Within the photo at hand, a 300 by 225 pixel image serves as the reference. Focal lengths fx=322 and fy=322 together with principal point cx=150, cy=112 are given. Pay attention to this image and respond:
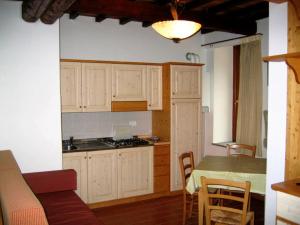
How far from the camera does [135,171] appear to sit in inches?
183

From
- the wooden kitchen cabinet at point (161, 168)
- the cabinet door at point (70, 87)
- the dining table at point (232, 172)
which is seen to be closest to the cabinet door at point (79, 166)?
the cabinet door at point (70, 87)

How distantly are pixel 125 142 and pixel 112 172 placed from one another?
51cm

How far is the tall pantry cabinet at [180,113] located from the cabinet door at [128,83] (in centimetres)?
38

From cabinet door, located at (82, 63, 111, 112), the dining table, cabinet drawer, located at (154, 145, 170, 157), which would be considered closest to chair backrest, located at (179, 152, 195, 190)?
the dining table

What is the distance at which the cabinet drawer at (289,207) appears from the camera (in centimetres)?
221

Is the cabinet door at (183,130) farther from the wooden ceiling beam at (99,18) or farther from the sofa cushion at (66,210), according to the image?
the sofa cushion at (66,210)

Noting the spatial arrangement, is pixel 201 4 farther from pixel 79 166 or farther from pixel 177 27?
pixel 79 166

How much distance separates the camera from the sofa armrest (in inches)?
132

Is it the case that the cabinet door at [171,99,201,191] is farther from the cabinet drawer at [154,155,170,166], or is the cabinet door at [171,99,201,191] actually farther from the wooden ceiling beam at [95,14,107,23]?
the wooden ceiling beam at [95,14,107,23]

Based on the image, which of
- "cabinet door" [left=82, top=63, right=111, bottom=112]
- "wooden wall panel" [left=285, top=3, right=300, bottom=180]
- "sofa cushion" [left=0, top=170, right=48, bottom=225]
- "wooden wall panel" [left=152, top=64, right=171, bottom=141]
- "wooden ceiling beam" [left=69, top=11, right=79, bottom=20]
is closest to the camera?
"sofa cushion" [left=0, top=170, right=48, bottom=225]

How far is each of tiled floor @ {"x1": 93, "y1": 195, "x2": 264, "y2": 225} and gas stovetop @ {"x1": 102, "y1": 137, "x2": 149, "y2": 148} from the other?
0.84 meters

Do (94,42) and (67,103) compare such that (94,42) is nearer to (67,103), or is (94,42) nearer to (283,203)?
(67,103)

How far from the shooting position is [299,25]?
262 centimetres

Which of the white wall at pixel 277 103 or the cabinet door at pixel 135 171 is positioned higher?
the white wall at pixel 277 103
